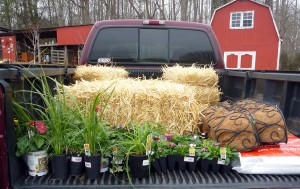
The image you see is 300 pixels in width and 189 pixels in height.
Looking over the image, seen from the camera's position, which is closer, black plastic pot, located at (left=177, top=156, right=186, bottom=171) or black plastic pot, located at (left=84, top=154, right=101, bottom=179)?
black plastic pot, located at (left=84, top=154, right=101, bottom=179)

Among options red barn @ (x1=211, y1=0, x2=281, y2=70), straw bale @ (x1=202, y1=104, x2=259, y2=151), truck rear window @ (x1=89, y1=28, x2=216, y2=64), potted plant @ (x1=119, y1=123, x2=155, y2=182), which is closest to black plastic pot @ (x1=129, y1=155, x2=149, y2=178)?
potted plant @ (x1=119, y1=123, x2=155, y2=182)

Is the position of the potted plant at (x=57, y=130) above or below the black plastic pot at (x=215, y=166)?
above

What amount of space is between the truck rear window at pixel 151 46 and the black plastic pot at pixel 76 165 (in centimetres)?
228

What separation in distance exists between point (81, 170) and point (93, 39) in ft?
8.01

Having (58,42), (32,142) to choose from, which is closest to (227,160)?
(32,142)

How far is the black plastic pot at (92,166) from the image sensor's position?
149 cm

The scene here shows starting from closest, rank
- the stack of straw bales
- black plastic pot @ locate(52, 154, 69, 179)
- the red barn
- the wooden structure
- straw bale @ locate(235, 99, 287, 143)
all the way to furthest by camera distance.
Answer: black plastic pot @ locate(52, 154, 69, 179) → straw bale @ locate(235, 99, 287, 143) → the stack of straw bales → the wooden structure → the red barn

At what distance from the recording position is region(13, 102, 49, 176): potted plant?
147cm

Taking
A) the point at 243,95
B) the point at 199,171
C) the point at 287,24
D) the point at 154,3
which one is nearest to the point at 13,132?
the point at 199,171

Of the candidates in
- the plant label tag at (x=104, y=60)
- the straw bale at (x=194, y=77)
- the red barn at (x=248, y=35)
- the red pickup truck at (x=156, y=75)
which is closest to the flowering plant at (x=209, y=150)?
the red pickup truck at (x=156, y=75)

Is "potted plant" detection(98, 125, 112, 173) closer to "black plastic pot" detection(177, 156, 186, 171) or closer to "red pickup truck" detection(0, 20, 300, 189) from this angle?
"red pickup truck" detection(0, 20, 300, 189)

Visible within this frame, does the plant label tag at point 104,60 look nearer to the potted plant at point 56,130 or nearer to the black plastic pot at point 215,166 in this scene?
the potted plant at point 56,130

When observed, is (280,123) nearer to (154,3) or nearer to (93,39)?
(93,39)

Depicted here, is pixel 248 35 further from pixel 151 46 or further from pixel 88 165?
pixel 88 165
